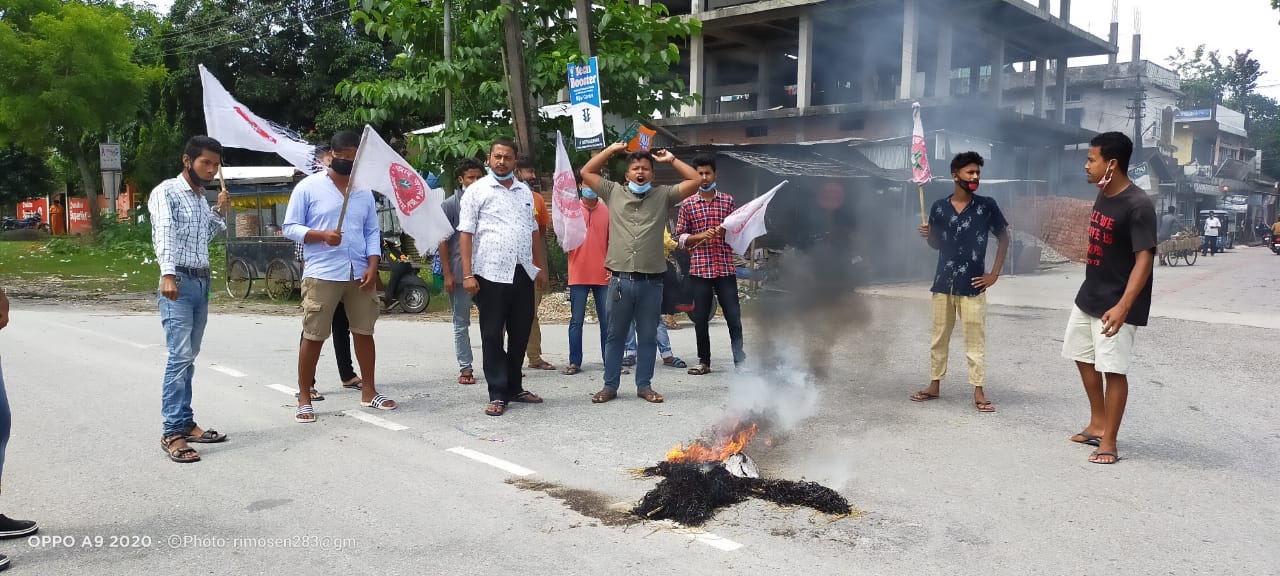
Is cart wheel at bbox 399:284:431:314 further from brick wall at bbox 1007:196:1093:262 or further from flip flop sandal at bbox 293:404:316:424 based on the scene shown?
brick wall at bbox 1007:196:1093:262

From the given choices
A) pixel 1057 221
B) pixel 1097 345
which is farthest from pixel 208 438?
pixel 1057 221

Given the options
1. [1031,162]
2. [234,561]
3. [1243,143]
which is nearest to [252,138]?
[234,561]

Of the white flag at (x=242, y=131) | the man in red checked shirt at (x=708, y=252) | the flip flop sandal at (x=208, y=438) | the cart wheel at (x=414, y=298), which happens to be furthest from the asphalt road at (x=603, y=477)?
the cart wheel at (x=414, y=298)

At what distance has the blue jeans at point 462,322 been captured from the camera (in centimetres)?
681

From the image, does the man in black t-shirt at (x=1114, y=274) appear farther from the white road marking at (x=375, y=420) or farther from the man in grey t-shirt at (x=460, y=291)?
the man in grey t-shirt at (x=460, y=291)

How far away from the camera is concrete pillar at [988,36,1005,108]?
959cm

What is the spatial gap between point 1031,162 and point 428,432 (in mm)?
8977

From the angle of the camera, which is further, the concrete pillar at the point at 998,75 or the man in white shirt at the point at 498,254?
the concrete pillar at the point at 998,75

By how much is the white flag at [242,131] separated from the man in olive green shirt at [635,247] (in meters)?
2.00

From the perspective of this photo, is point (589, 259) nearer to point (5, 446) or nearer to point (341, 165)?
point (341, 165)

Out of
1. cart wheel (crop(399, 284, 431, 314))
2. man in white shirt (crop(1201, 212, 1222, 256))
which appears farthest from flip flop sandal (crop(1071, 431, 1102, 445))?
man in white shirt (crop(1201, 212, 1222, 256))

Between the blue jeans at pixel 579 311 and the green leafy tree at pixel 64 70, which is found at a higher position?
the green leafy tree at pixel 64 70

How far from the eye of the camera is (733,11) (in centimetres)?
1717

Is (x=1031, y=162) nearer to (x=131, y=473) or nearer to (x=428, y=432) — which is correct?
(x=428, y=432)
